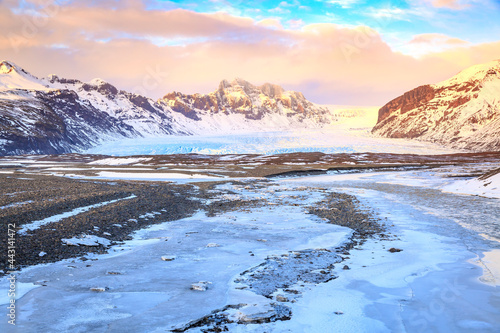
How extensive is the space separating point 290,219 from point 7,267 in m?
12.3

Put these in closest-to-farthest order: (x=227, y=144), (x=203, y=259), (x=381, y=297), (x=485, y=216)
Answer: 1. (x=381, y=297)
2. (x=203, y=259)
3. (x=485, y=216)
4. (x=227, y=144)

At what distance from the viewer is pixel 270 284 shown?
8633mm

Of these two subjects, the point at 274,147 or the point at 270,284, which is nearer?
the point at 270,284

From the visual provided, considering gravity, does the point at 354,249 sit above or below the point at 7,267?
below

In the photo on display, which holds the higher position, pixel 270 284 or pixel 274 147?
pixel 274 147

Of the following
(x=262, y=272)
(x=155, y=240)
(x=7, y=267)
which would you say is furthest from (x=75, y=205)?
(x=262, y=272)

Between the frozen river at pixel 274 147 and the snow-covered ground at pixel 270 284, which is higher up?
the frozen river at pixel 274 147

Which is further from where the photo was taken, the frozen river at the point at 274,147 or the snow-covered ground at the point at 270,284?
the frozen river at the point at 274,147

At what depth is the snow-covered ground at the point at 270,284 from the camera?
6.50 metres

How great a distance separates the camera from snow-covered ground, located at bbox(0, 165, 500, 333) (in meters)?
6.50

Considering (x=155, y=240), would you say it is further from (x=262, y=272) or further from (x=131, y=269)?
(x=262, y=272)

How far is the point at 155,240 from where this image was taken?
13438 mm

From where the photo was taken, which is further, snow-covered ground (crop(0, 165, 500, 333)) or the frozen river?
the frozen river

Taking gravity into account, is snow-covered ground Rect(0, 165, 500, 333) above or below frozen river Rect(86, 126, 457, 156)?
below
